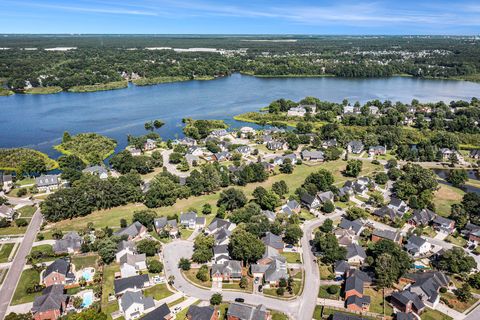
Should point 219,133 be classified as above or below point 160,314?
above

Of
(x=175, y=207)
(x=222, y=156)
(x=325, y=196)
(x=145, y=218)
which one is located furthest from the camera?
(x=222, y=156)

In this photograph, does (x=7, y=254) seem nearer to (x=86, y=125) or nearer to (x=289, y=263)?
(x=289, y=263)

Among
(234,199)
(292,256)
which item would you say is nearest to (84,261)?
(234,199)

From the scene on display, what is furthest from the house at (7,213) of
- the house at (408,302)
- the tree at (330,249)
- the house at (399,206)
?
the house at (399,206)

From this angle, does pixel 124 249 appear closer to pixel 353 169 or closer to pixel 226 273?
pixel 226 273

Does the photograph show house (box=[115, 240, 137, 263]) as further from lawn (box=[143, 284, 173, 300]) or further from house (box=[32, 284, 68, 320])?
house (box=[32, 284, 68, 320])

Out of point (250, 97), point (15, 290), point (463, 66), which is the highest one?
point (463, 66)

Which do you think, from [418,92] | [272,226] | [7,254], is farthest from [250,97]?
[7,254]
